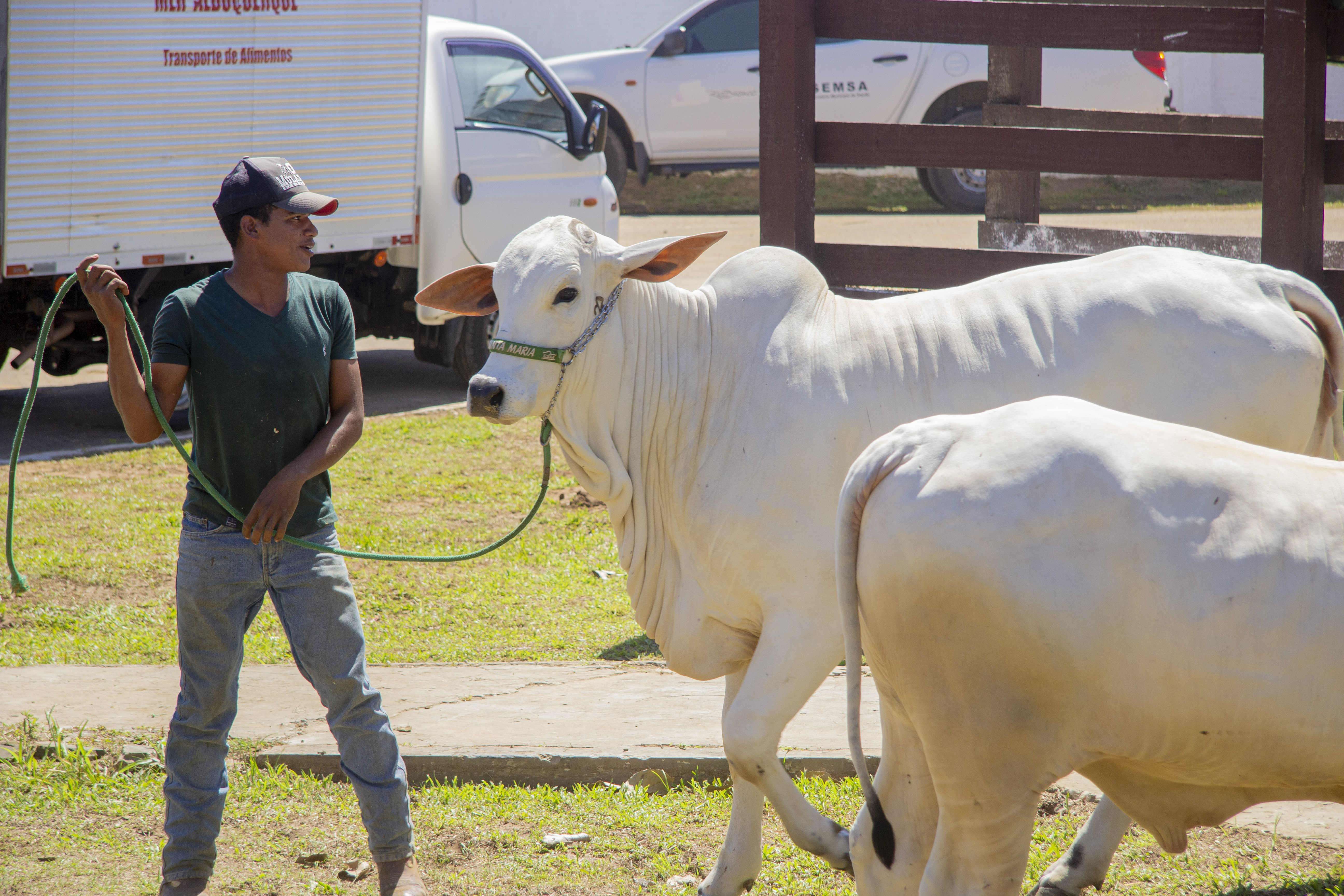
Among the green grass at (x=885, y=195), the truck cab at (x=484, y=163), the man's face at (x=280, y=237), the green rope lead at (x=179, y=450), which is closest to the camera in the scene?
the green rope lead at (x=179, y=450)

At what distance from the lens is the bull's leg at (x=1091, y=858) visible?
342cm

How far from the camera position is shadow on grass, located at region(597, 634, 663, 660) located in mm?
5277

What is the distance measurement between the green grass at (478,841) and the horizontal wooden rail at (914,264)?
6.90 ft

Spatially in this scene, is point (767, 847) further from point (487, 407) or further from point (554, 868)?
point (487, 407)

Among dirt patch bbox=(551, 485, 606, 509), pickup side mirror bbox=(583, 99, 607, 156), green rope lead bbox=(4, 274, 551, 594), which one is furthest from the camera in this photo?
pickup side mirror bbox=(583, 99, 607, 156)

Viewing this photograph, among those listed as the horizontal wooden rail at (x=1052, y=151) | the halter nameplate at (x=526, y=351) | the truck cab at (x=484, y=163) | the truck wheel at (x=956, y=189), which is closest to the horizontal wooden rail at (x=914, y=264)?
the horizontal wooden rail at (x=1052, y=151)

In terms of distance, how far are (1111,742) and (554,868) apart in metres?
1.79

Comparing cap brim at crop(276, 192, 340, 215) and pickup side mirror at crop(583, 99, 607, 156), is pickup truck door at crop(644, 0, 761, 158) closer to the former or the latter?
pickup side mirror at crop(583, 99, 607, 156)

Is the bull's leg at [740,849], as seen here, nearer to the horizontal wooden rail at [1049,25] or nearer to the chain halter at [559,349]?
the chain halter at [559,349]

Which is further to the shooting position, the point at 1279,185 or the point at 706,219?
the point at 706,219

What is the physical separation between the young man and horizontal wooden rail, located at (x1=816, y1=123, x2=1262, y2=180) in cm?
257

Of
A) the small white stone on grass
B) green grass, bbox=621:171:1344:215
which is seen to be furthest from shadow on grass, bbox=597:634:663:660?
green grass, bbox=621:171:1344:215

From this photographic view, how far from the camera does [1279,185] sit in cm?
477

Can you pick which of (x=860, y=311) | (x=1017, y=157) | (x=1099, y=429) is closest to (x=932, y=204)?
(x=1017, y=157)
